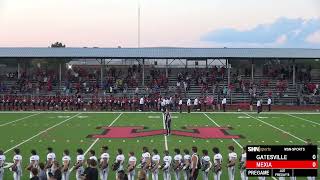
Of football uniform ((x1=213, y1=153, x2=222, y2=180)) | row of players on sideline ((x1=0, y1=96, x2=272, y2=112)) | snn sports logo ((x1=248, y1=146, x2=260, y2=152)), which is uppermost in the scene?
snn sports logo ((x1=248, y1=146, x2=260, y2=152))

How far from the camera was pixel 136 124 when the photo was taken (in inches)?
1171

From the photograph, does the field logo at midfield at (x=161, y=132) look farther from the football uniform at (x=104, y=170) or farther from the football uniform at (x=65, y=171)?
the football uniform at (x=65, y=171)

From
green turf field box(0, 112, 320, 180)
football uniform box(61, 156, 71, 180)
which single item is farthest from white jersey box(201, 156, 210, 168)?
football uniform box(61, 156, 71, 180)

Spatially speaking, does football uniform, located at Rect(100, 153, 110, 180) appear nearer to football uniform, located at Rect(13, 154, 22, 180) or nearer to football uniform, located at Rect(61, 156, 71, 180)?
football uniform, located at Rect(61, 156, 71, 180)

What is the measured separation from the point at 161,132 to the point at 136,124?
4.26m

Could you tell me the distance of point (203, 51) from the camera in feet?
155

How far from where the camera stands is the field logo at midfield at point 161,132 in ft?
79.9

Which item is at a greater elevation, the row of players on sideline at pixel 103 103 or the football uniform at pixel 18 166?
the row of players on sideline at pixel 103 103

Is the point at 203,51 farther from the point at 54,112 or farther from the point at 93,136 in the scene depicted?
the point at 93,136

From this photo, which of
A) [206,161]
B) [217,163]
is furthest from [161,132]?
[217,163]

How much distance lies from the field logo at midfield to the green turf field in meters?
0.57

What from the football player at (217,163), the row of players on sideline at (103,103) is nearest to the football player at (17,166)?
the football player at (217,163)

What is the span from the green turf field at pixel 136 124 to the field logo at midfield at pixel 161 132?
57cm

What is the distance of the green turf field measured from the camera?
21203mm
